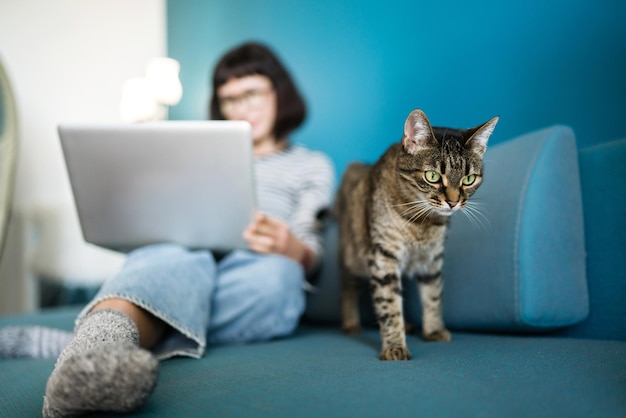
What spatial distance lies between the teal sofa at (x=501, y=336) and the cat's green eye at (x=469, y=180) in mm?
228

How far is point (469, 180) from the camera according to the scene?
768 mm

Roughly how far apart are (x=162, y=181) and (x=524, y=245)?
2.42 feet

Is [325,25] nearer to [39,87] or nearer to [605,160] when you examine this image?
[605,160]

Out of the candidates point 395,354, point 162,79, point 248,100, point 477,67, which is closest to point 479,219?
point 395,354

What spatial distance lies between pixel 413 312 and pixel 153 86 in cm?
208

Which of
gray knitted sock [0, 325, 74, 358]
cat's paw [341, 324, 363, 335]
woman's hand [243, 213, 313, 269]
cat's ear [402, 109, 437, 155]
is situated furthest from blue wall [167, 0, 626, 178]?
gray knitted sock [0, 325, 74, 358]

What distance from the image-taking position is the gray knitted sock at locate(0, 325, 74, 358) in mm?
1082

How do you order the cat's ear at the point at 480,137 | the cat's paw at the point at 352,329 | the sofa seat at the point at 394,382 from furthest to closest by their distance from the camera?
the cat's paw at the point at 352,329, the cat's ear at the point at 480,137, the sofa seat at the point at 394,382

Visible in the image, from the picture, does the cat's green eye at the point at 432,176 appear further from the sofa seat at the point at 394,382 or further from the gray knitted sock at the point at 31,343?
the gray knitted sock at the point at 31,343

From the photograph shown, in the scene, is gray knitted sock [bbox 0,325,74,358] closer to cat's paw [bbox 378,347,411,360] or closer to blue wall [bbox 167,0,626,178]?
cat's paw [bbox 378,347,411,360]

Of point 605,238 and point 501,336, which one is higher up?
point 605,238

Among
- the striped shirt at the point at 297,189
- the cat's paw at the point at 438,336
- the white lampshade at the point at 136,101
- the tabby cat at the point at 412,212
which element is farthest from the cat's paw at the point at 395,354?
the white lampshade at the point at 136,101

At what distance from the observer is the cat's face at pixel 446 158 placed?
0.75 metres

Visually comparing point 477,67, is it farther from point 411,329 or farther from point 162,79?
point 162,79
